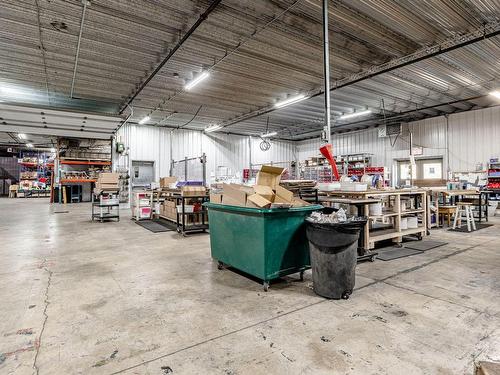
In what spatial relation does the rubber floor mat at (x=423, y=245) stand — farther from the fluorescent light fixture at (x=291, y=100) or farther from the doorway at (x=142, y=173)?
the doorway at (x=142, y=173)

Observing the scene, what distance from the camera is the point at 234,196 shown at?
308cm

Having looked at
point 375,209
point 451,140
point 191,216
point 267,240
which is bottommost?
point 191,216

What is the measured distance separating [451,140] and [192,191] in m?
10.5

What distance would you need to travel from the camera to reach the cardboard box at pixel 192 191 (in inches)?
230

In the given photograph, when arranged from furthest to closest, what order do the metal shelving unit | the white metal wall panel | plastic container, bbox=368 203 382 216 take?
the white metal wall panel → the metal shelving unit → plastic container, bbox=368 203 382 216

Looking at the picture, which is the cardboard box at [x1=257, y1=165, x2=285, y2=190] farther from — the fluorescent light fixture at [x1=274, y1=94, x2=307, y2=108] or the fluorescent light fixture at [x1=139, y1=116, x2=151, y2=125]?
the fluorescent light fixture at [x1=139, y1=116, x2=151, y2=125]

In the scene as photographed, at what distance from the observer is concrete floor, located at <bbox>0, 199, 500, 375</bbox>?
5.27 feet

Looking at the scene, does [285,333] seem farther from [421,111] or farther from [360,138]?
[360,138]

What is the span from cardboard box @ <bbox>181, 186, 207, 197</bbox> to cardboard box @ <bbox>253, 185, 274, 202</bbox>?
3.16 m

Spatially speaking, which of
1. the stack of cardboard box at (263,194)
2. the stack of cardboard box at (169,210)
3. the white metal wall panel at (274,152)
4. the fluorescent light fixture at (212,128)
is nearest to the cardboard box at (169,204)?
the stack of cardboard box at (169,210)

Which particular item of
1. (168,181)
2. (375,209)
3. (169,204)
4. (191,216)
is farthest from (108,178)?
(375,209)

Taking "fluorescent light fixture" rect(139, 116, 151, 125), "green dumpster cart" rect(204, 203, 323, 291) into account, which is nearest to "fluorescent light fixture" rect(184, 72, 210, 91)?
"fluorescent light fixture" rect(139, 116, 151, 125)

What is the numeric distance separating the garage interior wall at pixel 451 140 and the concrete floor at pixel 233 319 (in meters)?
→ 8.40

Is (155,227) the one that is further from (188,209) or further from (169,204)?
(188,209)
